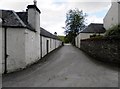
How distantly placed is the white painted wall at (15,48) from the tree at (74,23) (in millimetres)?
45492

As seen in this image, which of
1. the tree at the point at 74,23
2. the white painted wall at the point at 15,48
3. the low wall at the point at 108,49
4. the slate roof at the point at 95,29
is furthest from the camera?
the tree at the point at 74,23

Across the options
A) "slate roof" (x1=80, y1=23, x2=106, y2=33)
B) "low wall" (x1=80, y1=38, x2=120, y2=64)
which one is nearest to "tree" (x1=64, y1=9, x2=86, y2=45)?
"slate roof" (x1=80, y1=23, x2=106, y2=33)

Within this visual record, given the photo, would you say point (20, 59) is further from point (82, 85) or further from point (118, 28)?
point (118, 28)

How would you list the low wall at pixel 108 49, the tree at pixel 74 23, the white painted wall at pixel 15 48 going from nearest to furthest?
1. the white painted wall at pixel 15 48
2. the low wall at pixel 108 49
3. the tree at pixel 74 23

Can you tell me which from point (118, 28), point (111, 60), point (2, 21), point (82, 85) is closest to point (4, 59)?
point (2, 21)

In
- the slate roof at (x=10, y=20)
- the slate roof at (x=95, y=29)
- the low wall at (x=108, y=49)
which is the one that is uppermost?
the slate roof at (x=95, y=29)

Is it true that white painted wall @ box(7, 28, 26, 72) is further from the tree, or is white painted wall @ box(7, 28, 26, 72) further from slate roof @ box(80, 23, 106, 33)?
the tree

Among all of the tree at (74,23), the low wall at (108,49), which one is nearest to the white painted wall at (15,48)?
the low wall at (108,49)

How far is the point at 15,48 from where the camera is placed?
13.7 meters

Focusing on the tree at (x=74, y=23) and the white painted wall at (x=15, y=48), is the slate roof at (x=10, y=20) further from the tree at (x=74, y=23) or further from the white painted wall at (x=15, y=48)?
the tree at (x=74, y=23)

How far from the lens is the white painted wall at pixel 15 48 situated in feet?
44.3

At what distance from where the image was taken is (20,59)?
13766mm

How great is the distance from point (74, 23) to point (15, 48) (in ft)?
152

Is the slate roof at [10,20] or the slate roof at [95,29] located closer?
the slate roof at [10,20]
